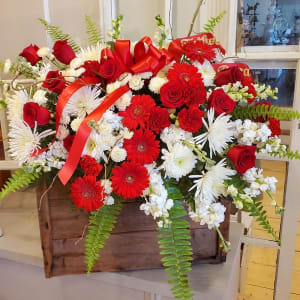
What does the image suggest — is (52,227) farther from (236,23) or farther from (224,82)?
(236,23)

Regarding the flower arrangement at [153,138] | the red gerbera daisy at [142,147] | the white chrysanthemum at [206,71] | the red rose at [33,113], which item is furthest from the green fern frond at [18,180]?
the white chrysanthemum at [206,71]

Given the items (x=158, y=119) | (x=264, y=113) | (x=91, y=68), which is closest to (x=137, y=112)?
(x=158, y=119)

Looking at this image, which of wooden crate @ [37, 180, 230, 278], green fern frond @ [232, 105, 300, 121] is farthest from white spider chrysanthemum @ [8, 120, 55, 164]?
green fern frond @ [232, 105, 300, 121]

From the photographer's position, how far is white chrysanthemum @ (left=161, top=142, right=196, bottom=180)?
23.4 inches

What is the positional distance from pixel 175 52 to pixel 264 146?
0.97 ft

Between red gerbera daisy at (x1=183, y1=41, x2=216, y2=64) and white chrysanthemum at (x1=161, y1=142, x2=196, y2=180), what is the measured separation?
0.21 metres

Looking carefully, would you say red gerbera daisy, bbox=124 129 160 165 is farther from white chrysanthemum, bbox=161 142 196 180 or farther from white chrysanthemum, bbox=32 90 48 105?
white chrysanthemum, bbox=32 90 48 105

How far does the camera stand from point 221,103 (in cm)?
61

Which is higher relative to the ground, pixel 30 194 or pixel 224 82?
pixel 224 82

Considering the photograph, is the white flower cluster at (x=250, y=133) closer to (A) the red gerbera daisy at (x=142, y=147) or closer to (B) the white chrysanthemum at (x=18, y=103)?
(A) the red gerbera daisy at (x=142, y=147)

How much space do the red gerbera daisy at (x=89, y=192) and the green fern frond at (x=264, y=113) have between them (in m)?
0.34

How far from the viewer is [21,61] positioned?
693 millimetres

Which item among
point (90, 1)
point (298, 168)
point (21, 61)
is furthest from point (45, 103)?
point (298, 168)

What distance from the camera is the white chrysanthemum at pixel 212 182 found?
0.59m
